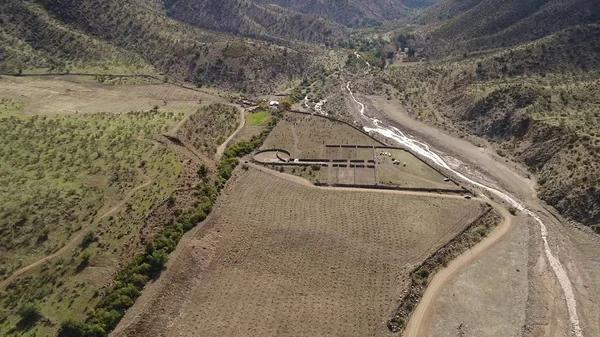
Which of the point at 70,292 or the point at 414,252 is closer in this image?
the point at 70,292

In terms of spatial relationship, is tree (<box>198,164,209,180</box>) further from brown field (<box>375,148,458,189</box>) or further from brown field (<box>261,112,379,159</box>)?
brown field (<box>375,148,458,189</box>)

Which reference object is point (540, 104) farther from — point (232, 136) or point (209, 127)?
point (209, 127)

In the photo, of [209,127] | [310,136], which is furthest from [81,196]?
[310,136]

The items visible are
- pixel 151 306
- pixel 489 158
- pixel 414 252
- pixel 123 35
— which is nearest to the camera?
pixel 151 306

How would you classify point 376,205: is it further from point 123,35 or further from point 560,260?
point 123,35

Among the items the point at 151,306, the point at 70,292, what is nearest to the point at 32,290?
the point at 70,292

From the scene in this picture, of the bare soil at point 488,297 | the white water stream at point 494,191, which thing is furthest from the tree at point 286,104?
the bare soil at point 488,297

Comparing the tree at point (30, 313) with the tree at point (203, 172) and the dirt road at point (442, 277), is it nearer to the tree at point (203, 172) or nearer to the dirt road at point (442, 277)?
the tree at point (203, 172)
